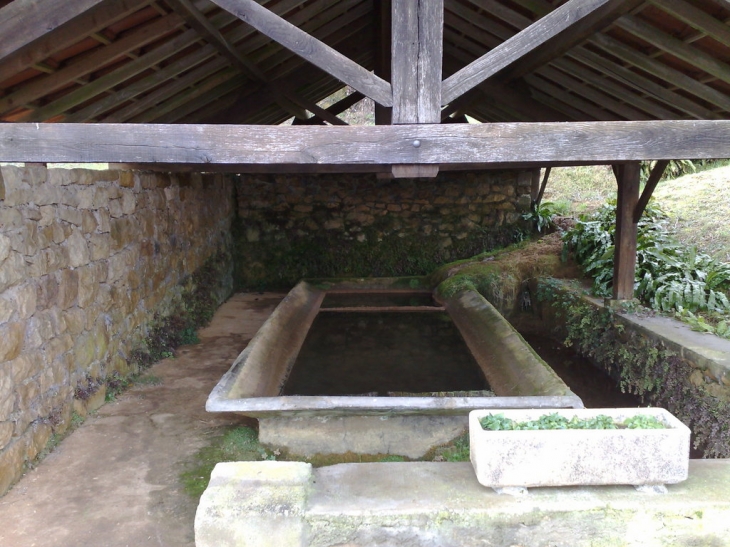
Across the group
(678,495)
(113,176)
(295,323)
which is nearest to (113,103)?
(113,176)

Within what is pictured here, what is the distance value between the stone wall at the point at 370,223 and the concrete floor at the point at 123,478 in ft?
12.4

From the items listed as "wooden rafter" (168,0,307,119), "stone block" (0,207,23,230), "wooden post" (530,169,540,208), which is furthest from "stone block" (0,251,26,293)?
"wooden post" (530,169,540,208)

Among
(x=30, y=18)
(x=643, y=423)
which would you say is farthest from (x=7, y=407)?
(x=643, y=423)

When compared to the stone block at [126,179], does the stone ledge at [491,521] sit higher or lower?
lower

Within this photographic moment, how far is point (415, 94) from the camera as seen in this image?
2.58m

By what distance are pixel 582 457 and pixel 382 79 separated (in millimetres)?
2072

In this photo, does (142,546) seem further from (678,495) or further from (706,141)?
(706,141)

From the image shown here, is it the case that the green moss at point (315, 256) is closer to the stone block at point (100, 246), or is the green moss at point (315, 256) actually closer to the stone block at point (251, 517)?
the stone block at point (100, 246)

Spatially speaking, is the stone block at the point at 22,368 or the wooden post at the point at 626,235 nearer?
the stone block at the point at 22,368

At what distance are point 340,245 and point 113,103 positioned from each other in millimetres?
4762

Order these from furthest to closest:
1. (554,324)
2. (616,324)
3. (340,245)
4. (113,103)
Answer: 1. (340,245)
2. (554,324)
3. (616,324)
4. (113,103)

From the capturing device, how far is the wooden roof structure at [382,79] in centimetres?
252

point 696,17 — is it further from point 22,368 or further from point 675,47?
point 22,368

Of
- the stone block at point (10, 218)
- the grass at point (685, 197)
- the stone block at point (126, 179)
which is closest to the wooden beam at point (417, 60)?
the stone block at point (10, 218)
